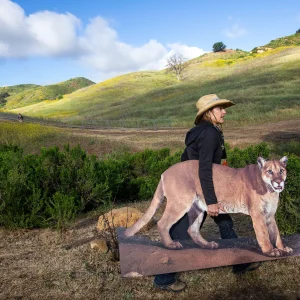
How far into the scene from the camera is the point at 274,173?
328cm

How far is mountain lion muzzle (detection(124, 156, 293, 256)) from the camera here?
3.41 m

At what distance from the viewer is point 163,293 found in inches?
163

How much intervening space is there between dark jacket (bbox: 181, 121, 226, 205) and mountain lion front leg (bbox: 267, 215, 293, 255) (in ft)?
1.97

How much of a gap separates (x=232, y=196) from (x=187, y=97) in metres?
48.4

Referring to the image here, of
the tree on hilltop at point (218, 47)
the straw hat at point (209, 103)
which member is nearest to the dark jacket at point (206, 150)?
the straw hat at point (209, 103)

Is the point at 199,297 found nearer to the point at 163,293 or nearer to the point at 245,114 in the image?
the point at 163,293

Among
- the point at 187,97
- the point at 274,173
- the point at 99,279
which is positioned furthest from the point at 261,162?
the point at 187,97

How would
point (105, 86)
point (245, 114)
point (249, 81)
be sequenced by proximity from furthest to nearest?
1. point (105, 86)
2. point (249, 81)
3. point (245, 114)

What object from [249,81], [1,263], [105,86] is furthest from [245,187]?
[105,86]

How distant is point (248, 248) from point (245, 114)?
2985 cm

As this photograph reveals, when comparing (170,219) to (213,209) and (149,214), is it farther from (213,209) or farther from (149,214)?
(213,209)

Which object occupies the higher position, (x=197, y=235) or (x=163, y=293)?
(x=197, y=235)

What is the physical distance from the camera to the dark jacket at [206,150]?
138 inches

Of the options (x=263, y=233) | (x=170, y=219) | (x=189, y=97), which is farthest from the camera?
(x=189, y=97)
